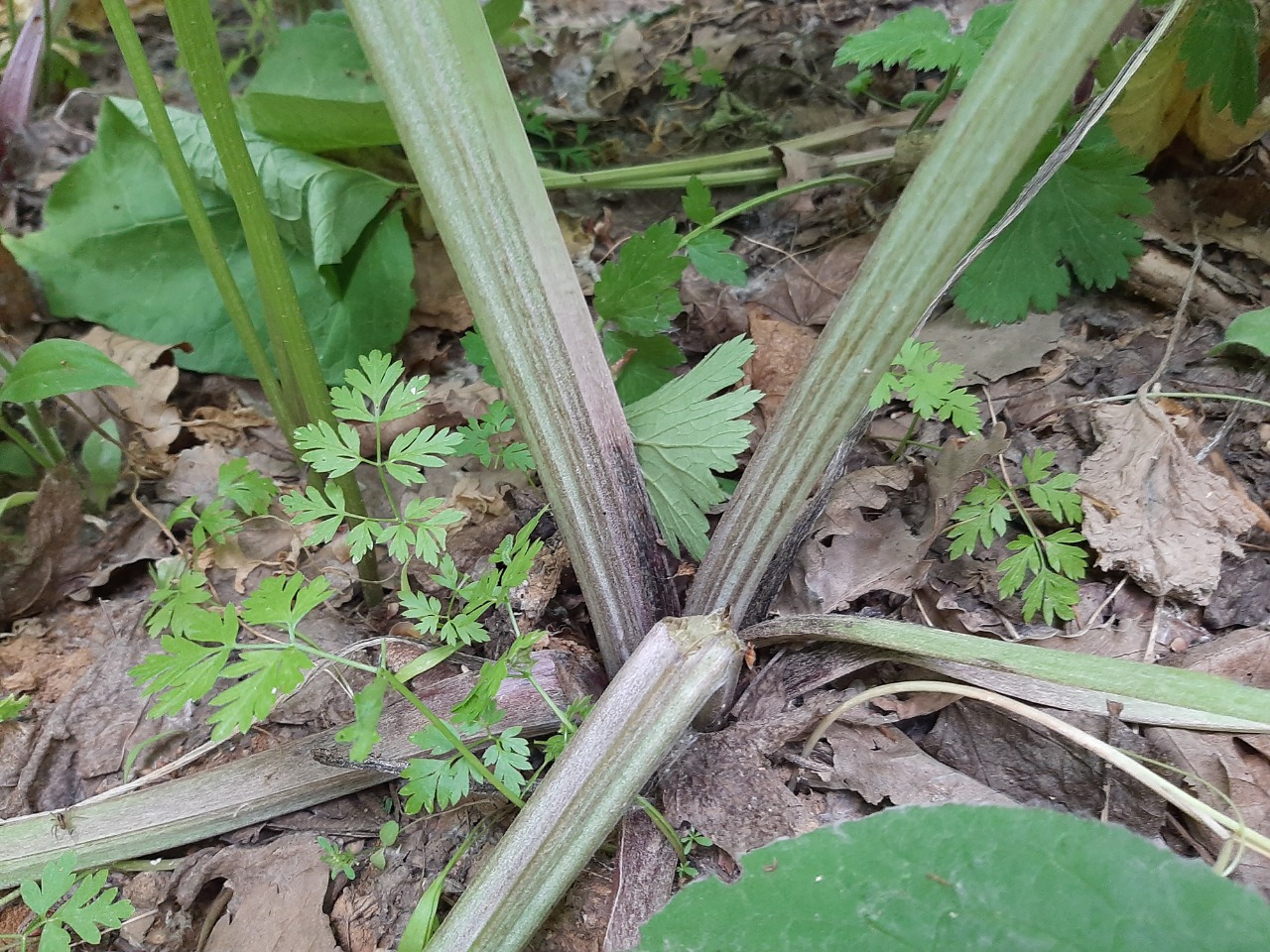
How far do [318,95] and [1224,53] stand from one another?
1.92m

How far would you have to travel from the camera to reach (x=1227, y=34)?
138 cm

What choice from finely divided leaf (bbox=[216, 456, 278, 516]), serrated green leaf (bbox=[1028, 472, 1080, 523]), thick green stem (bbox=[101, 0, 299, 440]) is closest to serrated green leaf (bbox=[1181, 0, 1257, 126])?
serrated green leaf (bbox=[1028, 472, 1080, 523])

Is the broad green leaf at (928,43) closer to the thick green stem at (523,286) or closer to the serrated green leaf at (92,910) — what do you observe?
the thick green stem at (523,286)

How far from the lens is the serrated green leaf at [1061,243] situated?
4.95 ft

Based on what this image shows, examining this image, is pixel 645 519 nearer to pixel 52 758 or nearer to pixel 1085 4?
pixel 1085 4

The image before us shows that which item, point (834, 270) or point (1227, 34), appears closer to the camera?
point (1227, 34)

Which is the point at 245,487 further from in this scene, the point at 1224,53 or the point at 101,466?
the point at 1224,53

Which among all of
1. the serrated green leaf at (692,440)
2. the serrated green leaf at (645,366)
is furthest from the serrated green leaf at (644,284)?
the serrated green leaf at (692,440)

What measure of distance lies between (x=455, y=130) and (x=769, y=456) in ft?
1.98

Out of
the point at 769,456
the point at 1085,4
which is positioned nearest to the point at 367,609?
the point at 769,456

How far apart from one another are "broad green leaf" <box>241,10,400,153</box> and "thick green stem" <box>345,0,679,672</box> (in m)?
0.96

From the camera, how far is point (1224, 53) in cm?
139

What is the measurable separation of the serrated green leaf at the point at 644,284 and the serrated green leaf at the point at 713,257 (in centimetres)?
20

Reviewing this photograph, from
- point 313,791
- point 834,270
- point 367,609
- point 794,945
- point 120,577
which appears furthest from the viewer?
point 834,270
